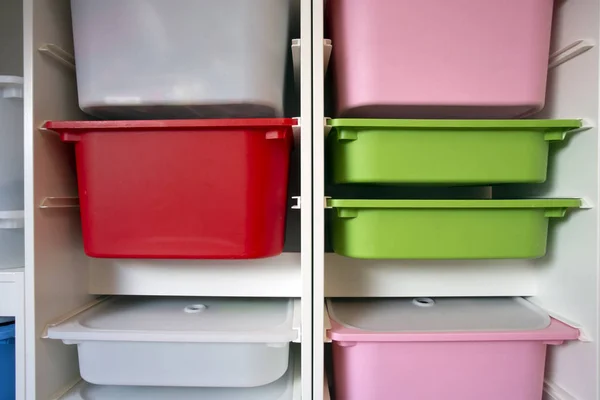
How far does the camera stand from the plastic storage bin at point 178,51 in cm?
65

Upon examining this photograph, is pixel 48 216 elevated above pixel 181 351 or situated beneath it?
elevated above

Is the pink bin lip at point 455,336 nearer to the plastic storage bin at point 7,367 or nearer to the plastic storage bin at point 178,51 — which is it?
the plastic storage bin at point 178,51

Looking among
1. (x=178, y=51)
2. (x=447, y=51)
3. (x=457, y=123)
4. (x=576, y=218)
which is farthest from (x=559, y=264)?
(x=178, y=51)

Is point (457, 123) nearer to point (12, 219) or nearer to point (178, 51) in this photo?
point (178, 51)

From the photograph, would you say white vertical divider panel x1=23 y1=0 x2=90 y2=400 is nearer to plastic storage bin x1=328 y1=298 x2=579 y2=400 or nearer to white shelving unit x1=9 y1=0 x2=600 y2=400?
white shelving unit x1=9 y1=0 x2=600 y2=400

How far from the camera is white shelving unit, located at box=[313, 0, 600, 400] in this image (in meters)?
0.66

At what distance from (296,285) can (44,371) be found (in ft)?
1.61

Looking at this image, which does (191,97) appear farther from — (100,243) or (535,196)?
(535,196)

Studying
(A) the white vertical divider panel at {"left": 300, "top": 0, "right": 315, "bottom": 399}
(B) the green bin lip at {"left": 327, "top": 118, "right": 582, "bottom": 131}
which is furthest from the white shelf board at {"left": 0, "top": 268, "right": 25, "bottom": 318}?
(B) the green bin lip at {"left": 327, "top": 118, "right": 582, "bottom": 131}

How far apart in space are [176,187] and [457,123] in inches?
20.1

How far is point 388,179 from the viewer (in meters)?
0.69

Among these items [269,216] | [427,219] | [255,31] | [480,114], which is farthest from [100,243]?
[480,114]

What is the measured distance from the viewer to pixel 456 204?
2.23ft

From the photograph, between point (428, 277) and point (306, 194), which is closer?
point (306, 194)
